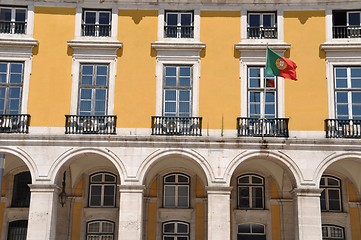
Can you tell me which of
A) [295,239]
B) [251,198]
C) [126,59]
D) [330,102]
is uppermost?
[126,59]

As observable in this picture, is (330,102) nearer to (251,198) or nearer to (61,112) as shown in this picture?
(251,198)

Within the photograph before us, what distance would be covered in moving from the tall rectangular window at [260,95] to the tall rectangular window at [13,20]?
8.71 meters

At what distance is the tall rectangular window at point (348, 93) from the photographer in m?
21.1

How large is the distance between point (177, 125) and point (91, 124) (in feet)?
10.1

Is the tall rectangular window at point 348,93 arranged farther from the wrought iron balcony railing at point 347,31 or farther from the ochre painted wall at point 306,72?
the wrought iron balcony railing at point 347,31

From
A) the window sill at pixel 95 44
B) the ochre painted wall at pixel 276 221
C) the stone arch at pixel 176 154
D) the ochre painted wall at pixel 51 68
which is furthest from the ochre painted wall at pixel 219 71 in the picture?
the ochre painted wall at pixel 51 68

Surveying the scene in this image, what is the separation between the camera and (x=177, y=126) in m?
21.1

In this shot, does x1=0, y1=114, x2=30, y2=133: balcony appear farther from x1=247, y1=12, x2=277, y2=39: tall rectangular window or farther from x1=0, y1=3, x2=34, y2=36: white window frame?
x1=247, y1=12, x2=277, y2=39: tall rectangular window

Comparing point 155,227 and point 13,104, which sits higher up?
point 13,104

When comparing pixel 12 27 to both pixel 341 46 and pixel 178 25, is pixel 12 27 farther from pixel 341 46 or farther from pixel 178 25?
pixel 341 46

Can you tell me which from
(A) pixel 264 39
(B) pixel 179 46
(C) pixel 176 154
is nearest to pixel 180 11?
(B) pixel 179 46

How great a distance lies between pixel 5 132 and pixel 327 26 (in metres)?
12.4

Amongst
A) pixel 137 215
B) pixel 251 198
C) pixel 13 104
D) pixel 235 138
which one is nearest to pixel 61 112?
pixel 13 104

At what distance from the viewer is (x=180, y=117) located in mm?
21062
